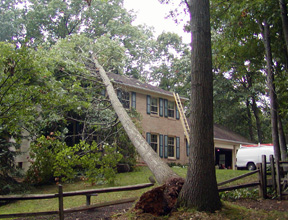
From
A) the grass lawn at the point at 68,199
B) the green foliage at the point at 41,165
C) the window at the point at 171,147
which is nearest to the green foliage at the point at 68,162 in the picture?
the green foliage at the point at 41,165

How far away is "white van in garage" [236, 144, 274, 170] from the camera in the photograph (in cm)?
2139

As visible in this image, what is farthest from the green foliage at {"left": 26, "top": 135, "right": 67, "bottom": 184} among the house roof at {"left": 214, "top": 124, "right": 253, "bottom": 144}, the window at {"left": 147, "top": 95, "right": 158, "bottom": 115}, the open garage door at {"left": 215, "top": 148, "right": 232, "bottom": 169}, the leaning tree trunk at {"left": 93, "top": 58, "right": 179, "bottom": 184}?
the open garage door at {"left": 215, "top": 148, "right": 232, "bottom": 169}

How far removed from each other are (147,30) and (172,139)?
713 inches

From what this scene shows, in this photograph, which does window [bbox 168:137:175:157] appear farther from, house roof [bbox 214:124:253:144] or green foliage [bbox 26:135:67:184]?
green foliage [bbox 26:135:67:184]

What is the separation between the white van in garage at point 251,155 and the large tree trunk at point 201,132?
16.7 metres

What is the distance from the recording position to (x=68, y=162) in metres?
11.8

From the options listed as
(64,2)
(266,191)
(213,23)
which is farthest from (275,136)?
(64,2)

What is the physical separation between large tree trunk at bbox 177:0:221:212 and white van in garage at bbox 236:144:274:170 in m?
16.7

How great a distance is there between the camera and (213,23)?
13.4 m

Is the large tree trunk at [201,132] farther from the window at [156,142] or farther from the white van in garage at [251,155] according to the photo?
the white van in garage at [251,155]

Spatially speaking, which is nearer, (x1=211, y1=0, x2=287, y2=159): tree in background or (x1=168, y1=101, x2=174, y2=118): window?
(x1=211, y1=0, x2=287, y2=159): tree in background

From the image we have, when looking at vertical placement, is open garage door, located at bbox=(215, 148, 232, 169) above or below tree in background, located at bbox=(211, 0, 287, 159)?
below

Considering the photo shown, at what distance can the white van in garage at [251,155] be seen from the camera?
21391mm

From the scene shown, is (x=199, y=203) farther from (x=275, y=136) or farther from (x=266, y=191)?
(x=275, y=136)
